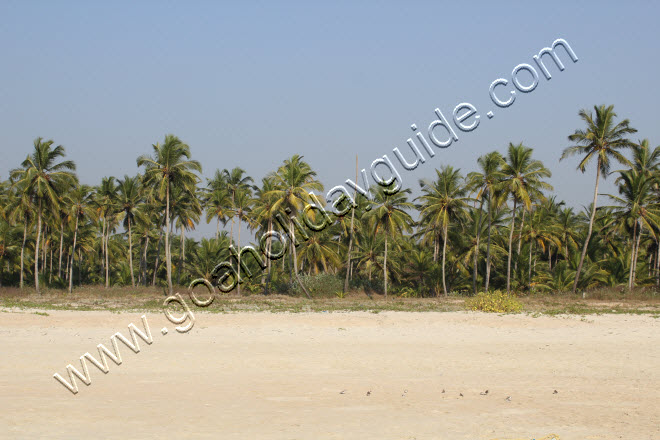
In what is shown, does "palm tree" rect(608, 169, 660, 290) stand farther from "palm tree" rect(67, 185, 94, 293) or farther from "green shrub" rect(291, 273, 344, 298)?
"palm tree" rect(67, 185, 94, 293)

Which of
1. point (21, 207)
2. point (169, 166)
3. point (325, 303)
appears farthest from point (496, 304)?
point (21, 207)

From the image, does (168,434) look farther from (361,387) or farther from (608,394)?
(608,394)

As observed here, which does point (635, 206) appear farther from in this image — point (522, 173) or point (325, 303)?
point (325, 303)

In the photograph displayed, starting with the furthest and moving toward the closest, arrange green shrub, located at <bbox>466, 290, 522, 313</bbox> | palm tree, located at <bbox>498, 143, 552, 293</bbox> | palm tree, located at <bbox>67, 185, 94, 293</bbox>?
palm tree, located at <bbox>67, 185, 94, 293</bbox>, palm tree, located at <bbox>498, 143, 552, 293</bbox>, green shrub, located at <bbox>466, 290, 522, 313</bbox>

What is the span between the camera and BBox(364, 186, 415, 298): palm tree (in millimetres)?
38031

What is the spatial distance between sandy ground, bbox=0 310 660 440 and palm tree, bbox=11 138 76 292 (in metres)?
18.5

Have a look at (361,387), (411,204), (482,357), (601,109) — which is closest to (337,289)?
(411,204)

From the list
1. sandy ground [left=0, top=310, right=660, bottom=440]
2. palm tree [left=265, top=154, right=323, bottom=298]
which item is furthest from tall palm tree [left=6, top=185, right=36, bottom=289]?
sandy ground [left=0, top=310, right=660, bottom=440]

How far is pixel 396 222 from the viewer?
38531mm

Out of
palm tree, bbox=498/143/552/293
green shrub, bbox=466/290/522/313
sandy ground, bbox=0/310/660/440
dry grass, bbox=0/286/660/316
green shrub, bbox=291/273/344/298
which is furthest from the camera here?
green shrub, bbox=291/273/344/298

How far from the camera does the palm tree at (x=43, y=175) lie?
35969mm

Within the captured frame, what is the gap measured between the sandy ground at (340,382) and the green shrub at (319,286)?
18752 millimetres

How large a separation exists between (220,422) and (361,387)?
10.6 feet

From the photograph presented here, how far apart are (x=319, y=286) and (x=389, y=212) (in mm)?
6435
